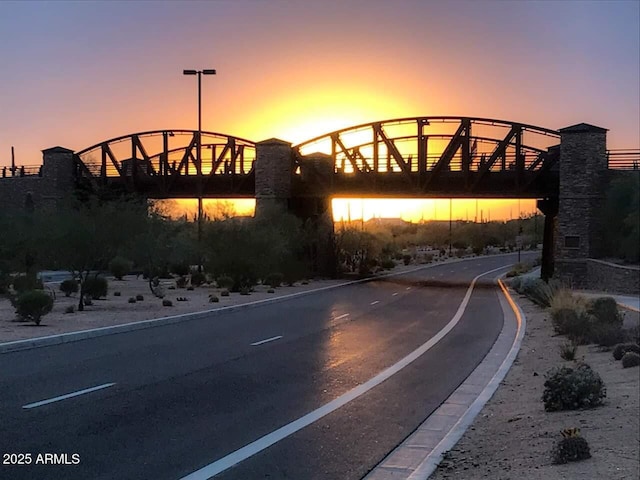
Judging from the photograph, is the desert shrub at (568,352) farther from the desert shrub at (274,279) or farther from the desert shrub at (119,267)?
the desert shrub at (119,267)

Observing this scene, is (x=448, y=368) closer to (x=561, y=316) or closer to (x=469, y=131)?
(x=561, y=316)

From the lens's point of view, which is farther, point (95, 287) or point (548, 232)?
point (548, 232)

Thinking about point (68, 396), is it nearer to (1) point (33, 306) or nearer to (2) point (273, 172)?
(1) point (33, 306)

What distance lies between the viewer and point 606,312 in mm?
20359

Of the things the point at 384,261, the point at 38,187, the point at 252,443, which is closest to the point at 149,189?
the point at 38,187

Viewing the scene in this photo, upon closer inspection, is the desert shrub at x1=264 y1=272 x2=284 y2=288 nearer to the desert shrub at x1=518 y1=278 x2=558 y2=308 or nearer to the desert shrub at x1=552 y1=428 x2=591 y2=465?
the desert shrub at x1=518 y1=278 x2=558 y2=308

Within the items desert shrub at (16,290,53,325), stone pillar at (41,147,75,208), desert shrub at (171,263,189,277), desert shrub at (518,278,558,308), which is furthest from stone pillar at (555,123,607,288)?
stone pillar at (41,147,75,208)

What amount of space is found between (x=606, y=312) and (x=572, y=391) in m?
10.3

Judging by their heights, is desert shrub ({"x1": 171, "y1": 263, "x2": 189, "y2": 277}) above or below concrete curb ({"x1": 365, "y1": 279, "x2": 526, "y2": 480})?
below

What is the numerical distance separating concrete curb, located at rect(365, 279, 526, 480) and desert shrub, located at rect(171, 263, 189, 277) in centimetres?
4229

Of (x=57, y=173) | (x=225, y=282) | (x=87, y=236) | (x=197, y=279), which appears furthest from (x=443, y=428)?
(x=57, y=173)

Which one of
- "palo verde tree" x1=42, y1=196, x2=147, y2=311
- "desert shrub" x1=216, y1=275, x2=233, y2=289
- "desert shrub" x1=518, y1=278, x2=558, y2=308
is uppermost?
"palo verde tree" x1=42, y1=196, x2=147, y2=311

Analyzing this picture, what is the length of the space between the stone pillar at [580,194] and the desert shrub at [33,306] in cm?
3356

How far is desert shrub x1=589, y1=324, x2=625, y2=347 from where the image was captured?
58.0 feet
